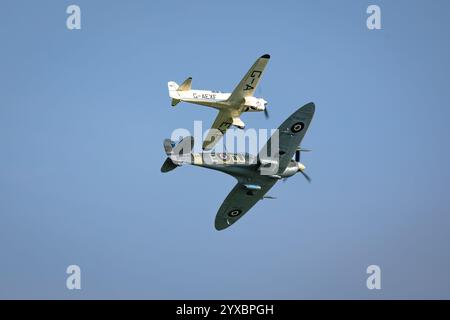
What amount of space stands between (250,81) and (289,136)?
411 inches

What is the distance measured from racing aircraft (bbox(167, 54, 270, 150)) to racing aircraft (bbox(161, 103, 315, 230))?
745 centimetres

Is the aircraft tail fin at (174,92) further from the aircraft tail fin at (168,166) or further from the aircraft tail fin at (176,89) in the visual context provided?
the aircraft tail fin at (168,166)

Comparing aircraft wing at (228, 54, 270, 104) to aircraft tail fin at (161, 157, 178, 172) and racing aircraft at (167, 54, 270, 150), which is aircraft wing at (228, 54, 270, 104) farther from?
aircraft tail fin at (161, 157, 178, 172)

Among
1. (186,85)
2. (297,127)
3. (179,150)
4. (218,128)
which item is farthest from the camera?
(218,128)

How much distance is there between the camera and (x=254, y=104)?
5219 centimetres

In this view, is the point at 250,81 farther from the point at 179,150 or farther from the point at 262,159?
the point at 179,150

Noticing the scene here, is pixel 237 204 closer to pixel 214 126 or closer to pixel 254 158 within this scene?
pixel 254 158

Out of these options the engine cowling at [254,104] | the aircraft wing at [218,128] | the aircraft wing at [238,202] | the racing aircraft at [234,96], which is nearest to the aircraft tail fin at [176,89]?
the racing aircraft at [234,96]

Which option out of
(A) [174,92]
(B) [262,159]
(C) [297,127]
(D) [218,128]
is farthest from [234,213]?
(A) [174,92]

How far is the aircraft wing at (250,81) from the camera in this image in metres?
51.4

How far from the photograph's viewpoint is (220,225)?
47938 mm
